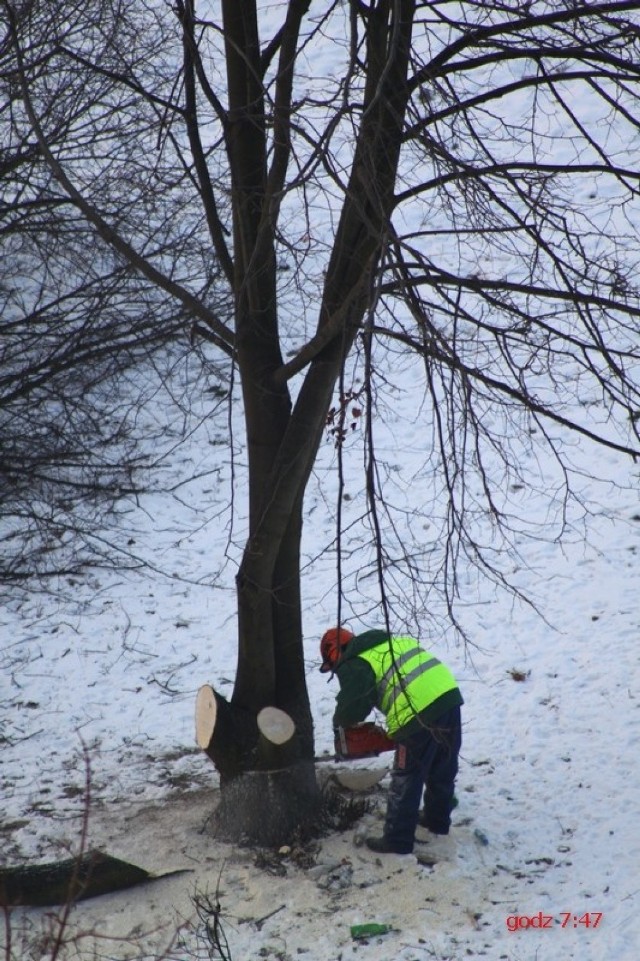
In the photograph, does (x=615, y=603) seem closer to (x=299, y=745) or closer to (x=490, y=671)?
(x=490, y=671)

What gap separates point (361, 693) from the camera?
4.97m

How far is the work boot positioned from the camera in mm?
5047

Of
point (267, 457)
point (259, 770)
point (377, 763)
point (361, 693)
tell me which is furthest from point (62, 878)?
point (267, 457)

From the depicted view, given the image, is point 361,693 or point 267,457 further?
point 267,457

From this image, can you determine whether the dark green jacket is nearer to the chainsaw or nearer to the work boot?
the chainsaw

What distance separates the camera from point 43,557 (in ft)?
28.9

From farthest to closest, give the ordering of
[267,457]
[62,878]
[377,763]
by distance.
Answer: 1. [377,763]
2. [267,457]
3. [62,878]

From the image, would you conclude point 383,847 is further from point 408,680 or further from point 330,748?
point 330,748

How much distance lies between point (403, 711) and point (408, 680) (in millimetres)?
193

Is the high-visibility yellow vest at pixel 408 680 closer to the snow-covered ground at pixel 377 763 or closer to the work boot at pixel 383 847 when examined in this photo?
the work boot at pixel 383 847
